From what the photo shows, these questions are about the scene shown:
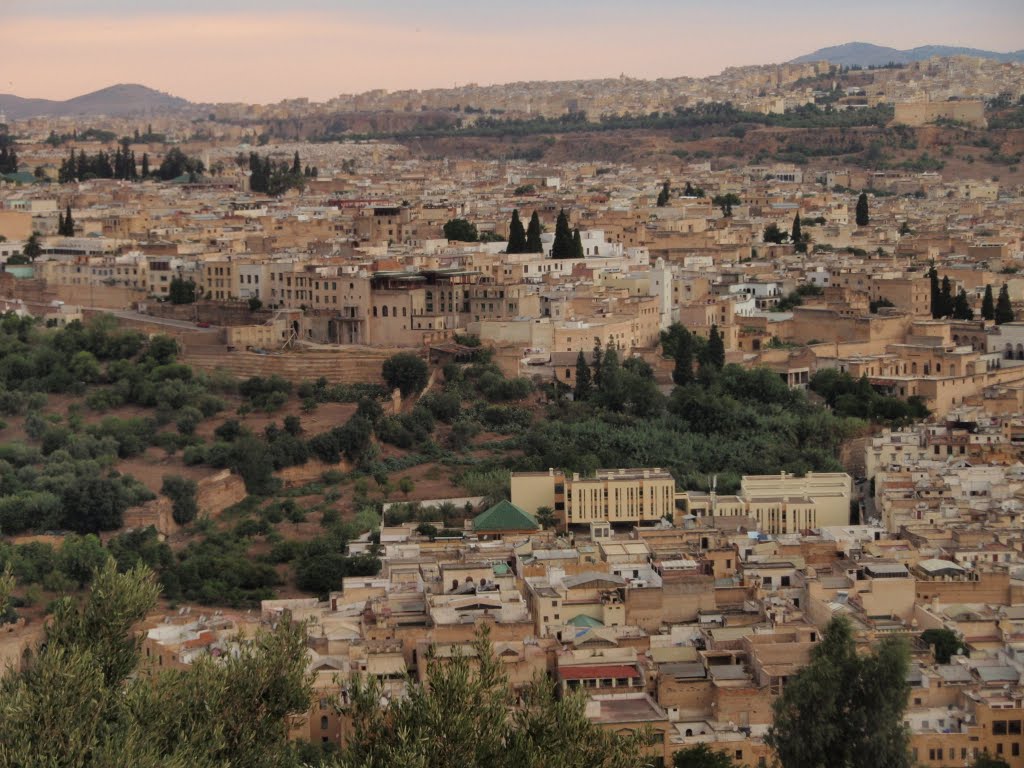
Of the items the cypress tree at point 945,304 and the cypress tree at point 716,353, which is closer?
the cypress tree at point 716,353

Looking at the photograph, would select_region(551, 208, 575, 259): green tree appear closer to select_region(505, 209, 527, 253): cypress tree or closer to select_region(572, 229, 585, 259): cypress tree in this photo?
select_region(572, 229, 585, 259): cypress tree

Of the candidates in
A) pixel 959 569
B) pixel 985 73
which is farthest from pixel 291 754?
pixel 985 73

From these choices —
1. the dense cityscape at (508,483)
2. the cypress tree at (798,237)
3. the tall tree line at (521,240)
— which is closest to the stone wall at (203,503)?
the dense cityscape at (508,483)

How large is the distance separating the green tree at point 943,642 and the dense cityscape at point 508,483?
0.03 m

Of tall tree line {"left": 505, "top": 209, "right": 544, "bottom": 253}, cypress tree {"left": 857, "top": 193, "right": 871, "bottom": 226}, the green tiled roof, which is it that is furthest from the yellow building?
cypress tree {"left": 857, "top": 193, "right": 871, "bottom": 226}

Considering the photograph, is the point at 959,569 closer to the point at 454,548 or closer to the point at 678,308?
the point at 454,548

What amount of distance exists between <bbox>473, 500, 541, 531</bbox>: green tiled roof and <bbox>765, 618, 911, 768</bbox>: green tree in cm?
588

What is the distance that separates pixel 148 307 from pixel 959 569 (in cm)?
1265

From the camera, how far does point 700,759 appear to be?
1257 centimetres

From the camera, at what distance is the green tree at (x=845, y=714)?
1184 centimetres

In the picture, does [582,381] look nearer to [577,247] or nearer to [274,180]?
[577,247]

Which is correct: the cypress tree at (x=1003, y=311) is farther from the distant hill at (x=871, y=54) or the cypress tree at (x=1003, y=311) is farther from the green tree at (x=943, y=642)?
the distant hill at (x=871, y=54)

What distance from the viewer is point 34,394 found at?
22.6 meters

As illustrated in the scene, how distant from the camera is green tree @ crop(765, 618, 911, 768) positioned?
11.8 m
